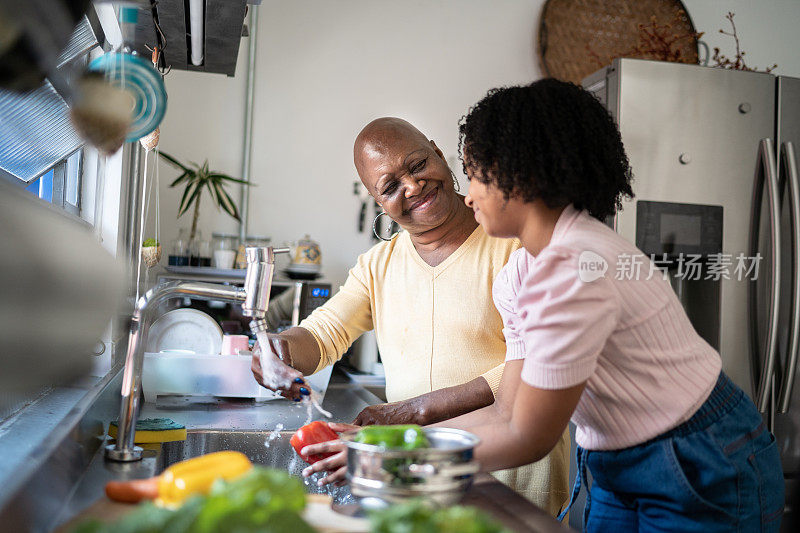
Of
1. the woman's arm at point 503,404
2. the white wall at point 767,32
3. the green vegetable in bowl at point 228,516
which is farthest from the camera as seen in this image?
the white wall at point 767,32

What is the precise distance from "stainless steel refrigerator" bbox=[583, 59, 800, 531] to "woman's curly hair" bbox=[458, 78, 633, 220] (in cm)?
132

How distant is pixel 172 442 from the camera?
4.52 ft

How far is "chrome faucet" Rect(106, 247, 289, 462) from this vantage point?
115 centimetres

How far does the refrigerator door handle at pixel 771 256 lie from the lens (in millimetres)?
2355

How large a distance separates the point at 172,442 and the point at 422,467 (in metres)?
0.74

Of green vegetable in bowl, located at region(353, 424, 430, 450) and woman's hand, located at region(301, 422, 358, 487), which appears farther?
woman's hand, located at region(301, 422, 358, 487)

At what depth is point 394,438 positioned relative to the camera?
0.90 m

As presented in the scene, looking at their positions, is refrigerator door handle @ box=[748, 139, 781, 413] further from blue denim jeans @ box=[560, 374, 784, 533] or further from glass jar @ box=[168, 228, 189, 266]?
glass jar @ box=[168, 228, 189, 266]

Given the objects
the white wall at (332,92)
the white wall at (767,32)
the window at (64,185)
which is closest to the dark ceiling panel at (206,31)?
the window at (64,185)

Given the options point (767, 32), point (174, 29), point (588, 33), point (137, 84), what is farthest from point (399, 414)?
point (767, 32)

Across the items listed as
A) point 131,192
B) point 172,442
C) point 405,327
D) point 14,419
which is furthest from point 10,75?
point 131,192

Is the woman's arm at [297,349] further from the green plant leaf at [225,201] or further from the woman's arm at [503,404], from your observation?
the green plant leaf at [225,201]

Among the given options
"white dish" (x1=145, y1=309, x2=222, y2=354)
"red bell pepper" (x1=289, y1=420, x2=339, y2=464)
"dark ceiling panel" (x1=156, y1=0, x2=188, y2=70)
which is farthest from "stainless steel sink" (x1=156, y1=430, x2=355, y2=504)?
"dark ceiling panel" (x1=156, y1=0, x2=188, y2=70)

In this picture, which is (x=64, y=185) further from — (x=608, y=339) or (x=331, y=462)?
(x=608, y=339)
